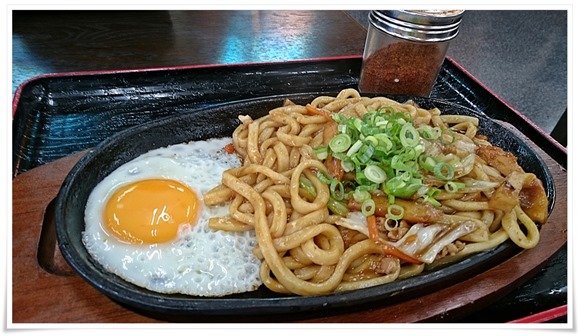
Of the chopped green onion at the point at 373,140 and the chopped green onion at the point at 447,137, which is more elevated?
the chopped green onion at the point at 373,140

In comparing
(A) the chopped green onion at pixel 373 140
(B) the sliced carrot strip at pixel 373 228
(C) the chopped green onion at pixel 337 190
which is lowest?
(B) the sliced carrot strip at pixel 373 228

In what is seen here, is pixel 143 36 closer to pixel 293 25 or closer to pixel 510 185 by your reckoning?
pixel 293 25

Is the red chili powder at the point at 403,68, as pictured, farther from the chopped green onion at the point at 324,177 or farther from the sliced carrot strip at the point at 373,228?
the sliced carrot strip at the point at 373,228

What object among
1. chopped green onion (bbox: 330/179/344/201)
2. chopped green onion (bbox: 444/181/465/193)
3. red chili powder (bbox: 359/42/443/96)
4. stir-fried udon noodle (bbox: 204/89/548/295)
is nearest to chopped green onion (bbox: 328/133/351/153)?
stir-fried udon noodle (bbox: 204/89/548/295)

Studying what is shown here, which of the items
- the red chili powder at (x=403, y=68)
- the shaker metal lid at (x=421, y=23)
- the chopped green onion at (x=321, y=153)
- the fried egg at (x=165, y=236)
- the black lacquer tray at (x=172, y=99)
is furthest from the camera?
the red chili powder at (x=403, y=68)

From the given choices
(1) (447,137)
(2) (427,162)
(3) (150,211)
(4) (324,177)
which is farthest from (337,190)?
(3) (150,211)

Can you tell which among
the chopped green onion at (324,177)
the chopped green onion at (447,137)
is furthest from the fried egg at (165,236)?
the chopped green onion at (447,137)

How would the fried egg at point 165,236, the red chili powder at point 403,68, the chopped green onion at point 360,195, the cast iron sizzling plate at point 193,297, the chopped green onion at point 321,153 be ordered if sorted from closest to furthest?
1. the cast iron sizzling plate at point 193,297
2. the fried egg at point 165,236
3. the chopped green onion at point 360,195
4. the chopped green onion at point 321,153
5. the red chili powder at point 403,68
